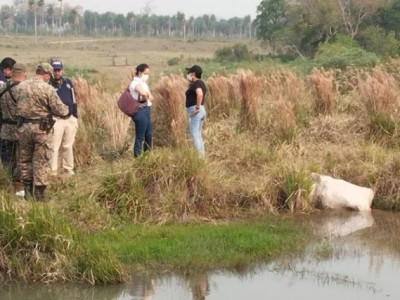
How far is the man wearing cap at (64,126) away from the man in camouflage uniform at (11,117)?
726 millimetres

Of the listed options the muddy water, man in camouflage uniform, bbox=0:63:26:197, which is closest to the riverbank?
the muddy water

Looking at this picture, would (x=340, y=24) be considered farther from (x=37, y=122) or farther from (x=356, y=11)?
(x=37, y=122)

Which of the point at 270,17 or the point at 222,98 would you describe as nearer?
the point at 222,98

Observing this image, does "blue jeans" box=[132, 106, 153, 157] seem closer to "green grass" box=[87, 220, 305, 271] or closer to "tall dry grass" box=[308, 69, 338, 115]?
"green grass" box=[87, 220, 305, 271]

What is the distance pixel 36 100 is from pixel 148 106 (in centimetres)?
244

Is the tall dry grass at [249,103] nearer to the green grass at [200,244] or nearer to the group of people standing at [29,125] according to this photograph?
the green grass at [200,244]

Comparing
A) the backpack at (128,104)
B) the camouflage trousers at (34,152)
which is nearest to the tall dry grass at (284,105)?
the backpack at (128,104)

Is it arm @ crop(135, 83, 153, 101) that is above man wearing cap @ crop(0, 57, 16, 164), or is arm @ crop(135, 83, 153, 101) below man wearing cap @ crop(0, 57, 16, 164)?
below

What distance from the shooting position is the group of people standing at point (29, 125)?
828 centimetres

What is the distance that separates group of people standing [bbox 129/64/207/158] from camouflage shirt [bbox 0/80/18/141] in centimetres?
191

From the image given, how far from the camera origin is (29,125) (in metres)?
8.29

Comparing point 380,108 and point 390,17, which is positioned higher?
point 390,17

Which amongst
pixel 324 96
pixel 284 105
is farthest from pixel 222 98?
pixel 324 96

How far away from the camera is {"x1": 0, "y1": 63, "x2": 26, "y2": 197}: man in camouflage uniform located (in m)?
8.70
